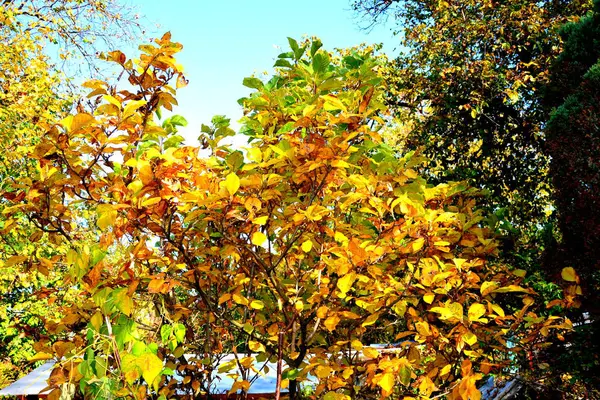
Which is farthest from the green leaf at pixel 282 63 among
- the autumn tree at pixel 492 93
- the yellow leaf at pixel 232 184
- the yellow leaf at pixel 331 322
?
the autumn tree at pixel 492 93

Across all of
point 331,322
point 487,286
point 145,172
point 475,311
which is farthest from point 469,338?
point 145,172

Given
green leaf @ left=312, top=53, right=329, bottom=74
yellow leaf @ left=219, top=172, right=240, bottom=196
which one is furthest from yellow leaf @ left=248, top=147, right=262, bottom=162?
green leaf @ left=312, top=53, right=329, bottom=74

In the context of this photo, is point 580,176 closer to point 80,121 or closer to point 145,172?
point 145,172

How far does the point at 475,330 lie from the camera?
8.19 feet

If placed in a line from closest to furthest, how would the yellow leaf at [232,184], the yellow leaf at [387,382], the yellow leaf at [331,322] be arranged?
the yellow leaf at [232,184], the yellow leaf at [387,382], the yellow leaf at [331,322]

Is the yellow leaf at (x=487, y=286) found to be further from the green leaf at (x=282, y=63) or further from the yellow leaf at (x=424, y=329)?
the green leaf at (x=282, y=63)

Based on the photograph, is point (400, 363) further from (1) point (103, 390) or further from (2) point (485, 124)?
(2) point (485, 124)

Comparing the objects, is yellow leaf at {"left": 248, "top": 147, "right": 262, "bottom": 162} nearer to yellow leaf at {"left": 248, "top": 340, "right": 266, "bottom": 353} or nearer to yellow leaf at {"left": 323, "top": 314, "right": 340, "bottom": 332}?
yellow leaf at {"left": 323, "top": 314, "right": 340, "bottom": 332}

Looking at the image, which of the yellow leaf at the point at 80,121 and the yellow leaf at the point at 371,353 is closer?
the yellow leaf at the point at 80,121

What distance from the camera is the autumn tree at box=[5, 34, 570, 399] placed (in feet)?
6.18

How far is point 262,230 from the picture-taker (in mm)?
2373

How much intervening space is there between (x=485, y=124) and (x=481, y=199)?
0.89 m

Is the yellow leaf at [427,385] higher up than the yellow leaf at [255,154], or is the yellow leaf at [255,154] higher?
the yellow leaf at [255,154]

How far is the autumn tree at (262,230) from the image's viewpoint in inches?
74.2
